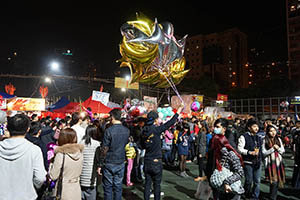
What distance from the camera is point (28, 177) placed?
2527mm

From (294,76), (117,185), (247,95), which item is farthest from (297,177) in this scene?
(294,76)

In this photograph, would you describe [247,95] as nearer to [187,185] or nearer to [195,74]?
[187,185]

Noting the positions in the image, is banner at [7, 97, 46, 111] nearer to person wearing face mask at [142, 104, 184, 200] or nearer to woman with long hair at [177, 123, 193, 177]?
woman with long hair at [177, 123, 193, 177]

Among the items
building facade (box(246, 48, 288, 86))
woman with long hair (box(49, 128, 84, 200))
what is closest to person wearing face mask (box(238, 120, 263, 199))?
woman with long hair (box(49, 128, 84, 200))

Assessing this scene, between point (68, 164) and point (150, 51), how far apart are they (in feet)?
14.6

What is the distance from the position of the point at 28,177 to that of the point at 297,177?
635 cm

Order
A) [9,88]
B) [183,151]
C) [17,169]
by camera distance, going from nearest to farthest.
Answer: [17,169]
[183,151]
[9,88]

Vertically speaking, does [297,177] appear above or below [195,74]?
below

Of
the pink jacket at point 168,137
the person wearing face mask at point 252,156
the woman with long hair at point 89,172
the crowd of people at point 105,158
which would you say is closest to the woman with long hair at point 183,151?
the pink jacket at point 168,137

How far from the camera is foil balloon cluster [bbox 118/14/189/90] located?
6.76 metres

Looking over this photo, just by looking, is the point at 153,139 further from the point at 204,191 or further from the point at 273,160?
the point at 273,160

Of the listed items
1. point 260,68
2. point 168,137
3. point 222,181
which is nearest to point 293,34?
point 260,68

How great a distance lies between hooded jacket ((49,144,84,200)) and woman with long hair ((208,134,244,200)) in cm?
213

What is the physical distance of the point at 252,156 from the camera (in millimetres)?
5047
